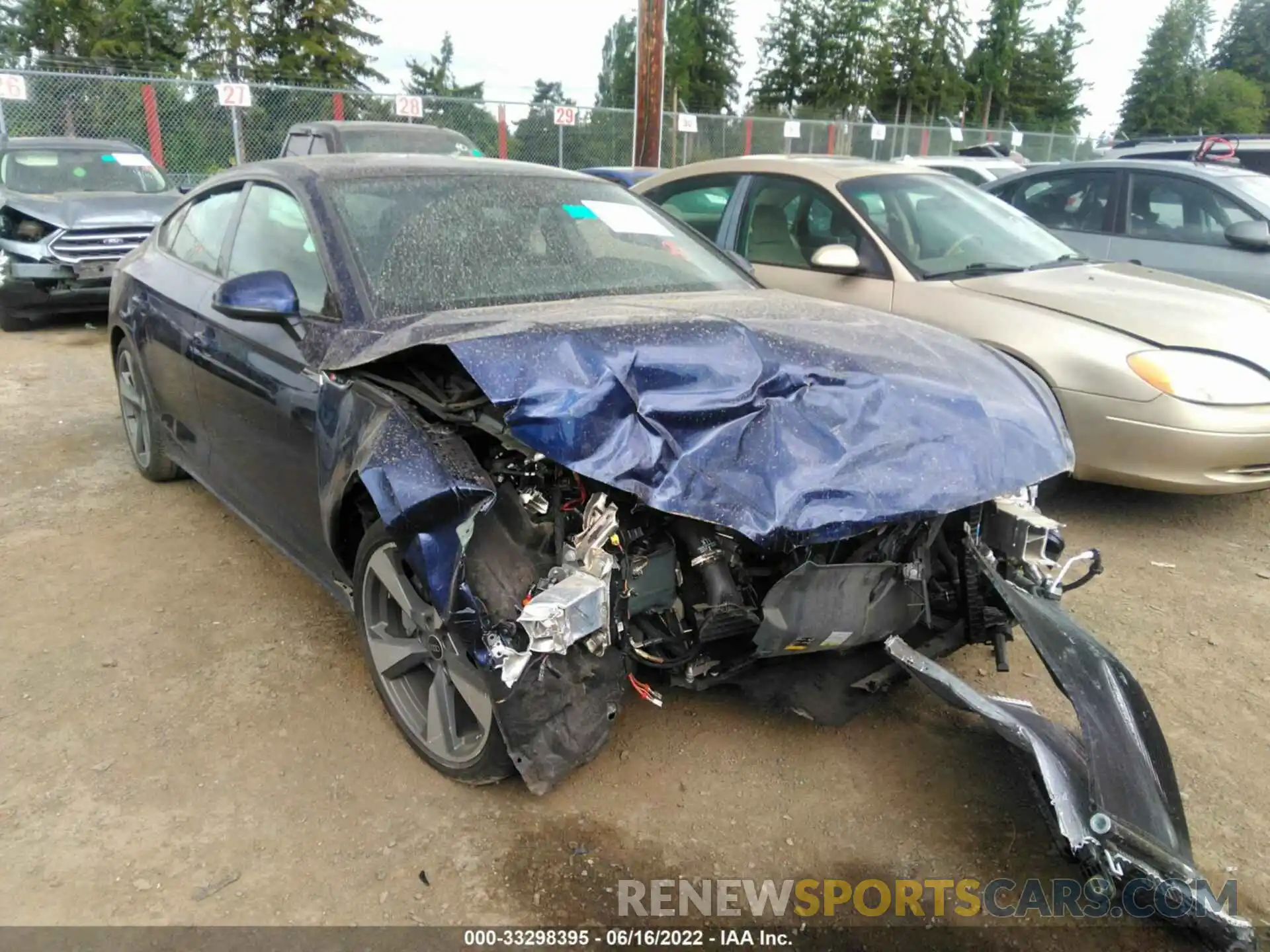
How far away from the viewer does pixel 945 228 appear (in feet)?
17.4

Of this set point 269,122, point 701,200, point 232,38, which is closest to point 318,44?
point 232,38

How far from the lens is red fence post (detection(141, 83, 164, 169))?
577 inches

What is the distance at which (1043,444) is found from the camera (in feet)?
8.57

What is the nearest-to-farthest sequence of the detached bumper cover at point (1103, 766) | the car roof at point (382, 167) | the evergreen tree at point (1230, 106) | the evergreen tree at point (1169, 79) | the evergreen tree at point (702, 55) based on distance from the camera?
the detached bumper cover at point (1103, 766) → the car roof at point (382, 167) → the evergreen tree at point (702, 55) → the evergreen tree at point (1230, 106) → the evergreen tree at point (1169, 79)

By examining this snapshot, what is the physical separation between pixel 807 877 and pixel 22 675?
106 inches

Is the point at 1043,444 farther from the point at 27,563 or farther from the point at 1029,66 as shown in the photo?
the point at 1029,66

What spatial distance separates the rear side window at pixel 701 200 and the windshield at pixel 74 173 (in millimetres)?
6558

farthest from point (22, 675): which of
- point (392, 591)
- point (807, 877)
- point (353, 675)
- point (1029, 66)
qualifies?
point (1029, 66)

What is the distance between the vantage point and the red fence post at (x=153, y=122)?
14664 millimetres

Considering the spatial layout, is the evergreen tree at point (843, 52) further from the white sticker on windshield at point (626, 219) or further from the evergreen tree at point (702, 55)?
the white sticker on windshield at point (626, 219)

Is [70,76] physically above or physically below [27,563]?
above

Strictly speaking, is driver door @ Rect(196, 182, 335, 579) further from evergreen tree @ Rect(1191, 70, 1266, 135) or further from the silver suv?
evergreen tree @ Rect(1191, 70, 1266, 135)

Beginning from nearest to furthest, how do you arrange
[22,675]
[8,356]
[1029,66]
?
[22,675] → [8,356] → [1029,66]

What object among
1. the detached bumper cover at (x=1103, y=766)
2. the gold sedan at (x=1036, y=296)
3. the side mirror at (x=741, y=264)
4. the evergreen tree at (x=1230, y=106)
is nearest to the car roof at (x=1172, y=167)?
the gold sedan at (x=1036, y=296)
